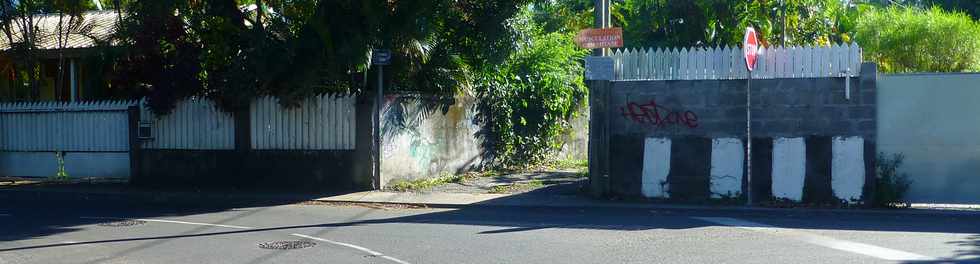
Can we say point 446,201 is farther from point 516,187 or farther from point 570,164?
point 570,164

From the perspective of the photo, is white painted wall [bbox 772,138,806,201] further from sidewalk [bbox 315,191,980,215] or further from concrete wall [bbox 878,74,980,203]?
concrete wall [bbox 878,74,980,203]

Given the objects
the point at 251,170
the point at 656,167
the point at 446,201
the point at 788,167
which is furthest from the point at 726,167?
the point at 251,170

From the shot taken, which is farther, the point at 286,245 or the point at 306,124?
the point at 306,124

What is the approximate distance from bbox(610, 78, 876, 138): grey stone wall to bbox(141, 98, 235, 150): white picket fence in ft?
24.1

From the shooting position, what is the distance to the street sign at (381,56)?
1437cm

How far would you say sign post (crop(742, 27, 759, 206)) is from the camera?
12.1 m

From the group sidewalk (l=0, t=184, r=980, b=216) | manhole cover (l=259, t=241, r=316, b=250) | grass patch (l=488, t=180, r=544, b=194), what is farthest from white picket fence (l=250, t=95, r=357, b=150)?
manhole cover (l=259, t=241, r=316, b=250)

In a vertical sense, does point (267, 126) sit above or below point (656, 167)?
above

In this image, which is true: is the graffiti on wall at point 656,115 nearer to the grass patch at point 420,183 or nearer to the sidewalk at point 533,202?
the sidewalk at point 533,202

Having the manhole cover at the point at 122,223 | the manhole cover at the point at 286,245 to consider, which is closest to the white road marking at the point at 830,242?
the manhole cover at the point at 286,245

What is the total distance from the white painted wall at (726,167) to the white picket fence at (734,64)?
3.37ft

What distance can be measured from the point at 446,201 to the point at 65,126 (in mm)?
9166

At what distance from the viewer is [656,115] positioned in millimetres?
13523

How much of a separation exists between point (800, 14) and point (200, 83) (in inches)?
562
